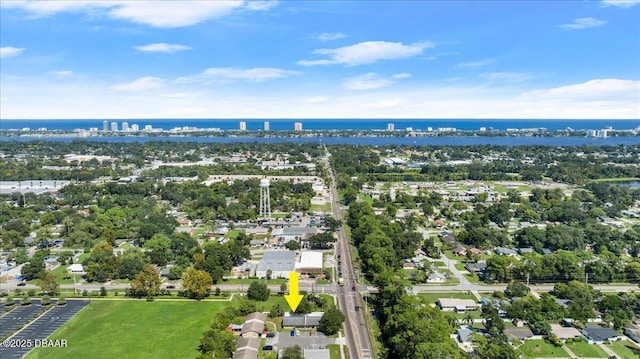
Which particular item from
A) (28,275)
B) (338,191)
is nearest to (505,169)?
(338,191)

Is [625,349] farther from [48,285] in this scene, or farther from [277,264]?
[48,285]

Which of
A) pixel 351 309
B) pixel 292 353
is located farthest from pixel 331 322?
pixel 292 353

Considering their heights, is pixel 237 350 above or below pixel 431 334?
below

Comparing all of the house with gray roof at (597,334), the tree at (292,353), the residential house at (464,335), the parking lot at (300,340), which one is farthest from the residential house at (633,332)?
the tree at (292,353)

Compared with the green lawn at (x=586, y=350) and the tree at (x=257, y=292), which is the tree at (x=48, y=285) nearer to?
the tree at (x=257, y=292)

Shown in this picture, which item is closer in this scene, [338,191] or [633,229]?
[633,229]

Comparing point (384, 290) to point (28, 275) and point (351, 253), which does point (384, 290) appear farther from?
point (28, 275)
